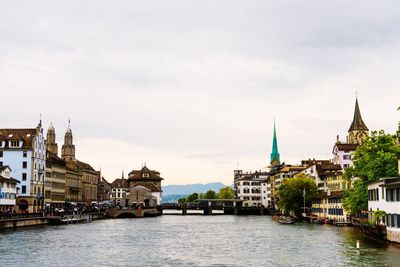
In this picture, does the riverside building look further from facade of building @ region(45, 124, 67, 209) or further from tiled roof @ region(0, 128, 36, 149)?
facade of building @ region(45, 124, 67, 209)

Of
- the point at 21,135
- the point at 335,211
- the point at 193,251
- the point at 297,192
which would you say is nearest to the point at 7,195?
the point at 21,135

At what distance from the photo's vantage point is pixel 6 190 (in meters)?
121

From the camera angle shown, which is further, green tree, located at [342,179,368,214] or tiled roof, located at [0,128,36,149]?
tiled roof, located at [0,128,36,149]

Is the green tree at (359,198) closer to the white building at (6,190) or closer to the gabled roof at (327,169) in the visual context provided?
the white building at (6,190)

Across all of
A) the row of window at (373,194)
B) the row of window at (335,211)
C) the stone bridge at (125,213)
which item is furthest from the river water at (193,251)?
the stone bridge at (125,213)

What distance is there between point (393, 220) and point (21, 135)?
10228 centimetres

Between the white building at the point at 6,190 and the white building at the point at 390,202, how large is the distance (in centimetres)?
7228

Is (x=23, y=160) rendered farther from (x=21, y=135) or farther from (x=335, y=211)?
(x=335, y=211)

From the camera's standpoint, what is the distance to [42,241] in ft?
266

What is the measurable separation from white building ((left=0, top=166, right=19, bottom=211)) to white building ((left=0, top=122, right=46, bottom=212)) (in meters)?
16.2

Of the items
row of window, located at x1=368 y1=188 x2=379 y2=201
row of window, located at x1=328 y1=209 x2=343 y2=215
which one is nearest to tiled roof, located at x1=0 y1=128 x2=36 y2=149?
row of window, located at x1=328 y1=209 x2=343 y2=215

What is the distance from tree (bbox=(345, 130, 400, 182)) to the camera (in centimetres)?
8525

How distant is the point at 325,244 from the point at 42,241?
37.6 m

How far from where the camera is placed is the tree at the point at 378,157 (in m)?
85.2
